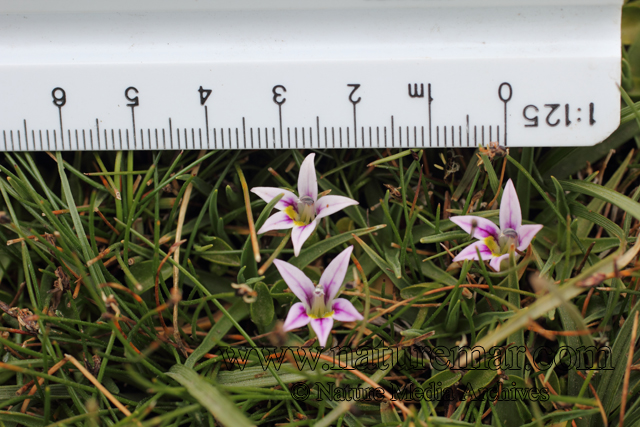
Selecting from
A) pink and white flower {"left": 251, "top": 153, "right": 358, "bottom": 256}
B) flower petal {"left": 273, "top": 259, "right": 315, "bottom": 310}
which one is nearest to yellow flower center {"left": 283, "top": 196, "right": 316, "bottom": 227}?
pink and white flower {"left": 251, "top": 153, "right": 358, "bottom": 256}

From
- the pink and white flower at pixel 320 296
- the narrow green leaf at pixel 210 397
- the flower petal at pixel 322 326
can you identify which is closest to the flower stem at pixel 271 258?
the pink and white flower at pixel 320 296

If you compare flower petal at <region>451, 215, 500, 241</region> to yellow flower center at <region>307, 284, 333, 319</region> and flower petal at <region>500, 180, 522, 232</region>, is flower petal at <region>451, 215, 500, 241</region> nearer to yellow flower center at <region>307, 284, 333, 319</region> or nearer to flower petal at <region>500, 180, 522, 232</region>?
flower petal at <region>500, 180, 522, 232</region>

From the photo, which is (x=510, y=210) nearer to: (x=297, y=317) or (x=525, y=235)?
(x=525, y=235)

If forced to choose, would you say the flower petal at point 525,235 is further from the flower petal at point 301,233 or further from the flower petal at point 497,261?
the flower petal at point 301,233

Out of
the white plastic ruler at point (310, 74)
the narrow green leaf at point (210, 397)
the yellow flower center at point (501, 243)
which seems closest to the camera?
the narrow green leaf at point (210, 397)

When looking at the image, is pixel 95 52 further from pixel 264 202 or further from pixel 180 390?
pixel 180 390

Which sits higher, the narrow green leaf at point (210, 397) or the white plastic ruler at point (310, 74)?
the white plastic ruler at point (310, 74)
